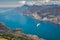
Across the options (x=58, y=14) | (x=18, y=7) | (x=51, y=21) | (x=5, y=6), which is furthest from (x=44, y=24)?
(x=5, y=6)

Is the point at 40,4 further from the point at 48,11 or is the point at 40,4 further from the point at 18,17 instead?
the point at 18,17

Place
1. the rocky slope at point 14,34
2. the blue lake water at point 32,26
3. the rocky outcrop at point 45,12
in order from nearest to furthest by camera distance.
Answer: the rocky slope at point 14,34, the blue lake water at point 32,26, the rocky outcrop at point 45,12

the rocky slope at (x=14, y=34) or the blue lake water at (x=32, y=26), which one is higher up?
the blue lake water at (x=32, y=26)

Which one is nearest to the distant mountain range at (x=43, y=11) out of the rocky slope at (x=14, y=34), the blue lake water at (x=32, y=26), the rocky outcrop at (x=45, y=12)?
the rocky outcrop at (x=45, y=12)

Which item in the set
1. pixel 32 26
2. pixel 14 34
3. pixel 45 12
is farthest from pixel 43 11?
pixel 14 34

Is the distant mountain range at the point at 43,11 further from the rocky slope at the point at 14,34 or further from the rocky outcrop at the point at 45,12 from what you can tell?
the rocky slope at the point at 14,34

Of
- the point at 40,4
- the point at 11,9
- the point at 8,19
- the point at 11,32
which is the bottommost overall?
the point at 11,32
